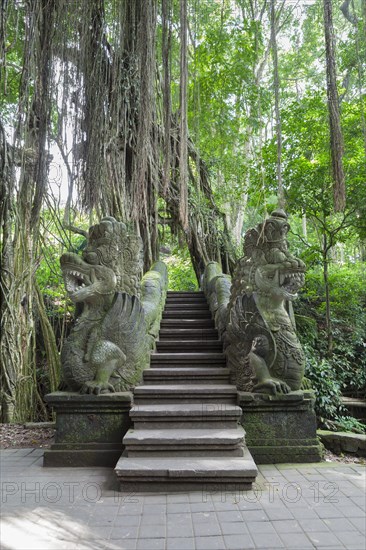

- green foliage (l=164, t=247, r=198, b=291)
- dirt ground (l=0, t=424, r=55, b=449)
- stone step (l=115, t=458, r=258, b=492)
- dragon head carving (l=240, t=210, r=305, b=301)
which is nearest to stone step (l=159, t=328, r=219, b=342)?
dragon head carving (l=240, t=210, r=305, b=301)

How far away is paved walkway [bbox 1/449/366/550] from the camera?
2209mm

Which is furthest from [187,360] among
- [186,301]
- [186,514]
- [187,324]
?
[186,301]

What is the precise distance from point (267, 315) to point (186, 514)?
183 cm

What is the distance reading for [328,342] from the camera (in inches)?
287

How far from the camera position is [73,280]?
3.81m

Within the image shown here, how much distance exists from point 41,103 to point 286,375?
9.84ft

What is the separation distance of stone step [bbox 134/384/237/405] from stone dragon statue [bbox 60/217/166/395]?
0.51ft

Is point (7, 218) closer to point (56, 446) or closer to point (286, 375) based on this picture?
point (56, 446)

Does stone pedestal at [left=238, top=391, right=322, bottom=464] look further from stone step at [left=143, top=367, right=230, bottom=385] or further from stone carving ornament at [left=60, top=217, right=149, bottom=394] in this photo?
stone carving ornament at [left=60, top=217, right=149, bottom=394]

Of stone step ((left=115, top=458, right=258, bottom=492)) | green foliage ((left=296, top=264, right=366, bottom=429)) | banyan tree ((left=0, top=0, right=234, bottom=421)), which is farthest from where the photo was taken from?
green foliage ((left=296, top=264, right=366, bottom=429))

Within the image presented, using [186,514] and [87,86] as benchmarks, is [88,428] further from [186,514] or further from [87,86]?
[87,86]

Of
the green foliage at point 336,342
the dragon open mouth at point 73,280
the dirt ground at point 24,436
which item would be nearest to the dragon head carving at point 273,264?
the dragon open mouth at point 73,280

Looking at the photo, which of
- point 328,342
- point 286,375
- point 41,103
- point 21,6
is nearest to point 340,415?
point 328,342

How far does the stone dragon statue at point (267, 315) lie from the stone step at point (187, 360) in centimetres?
58
